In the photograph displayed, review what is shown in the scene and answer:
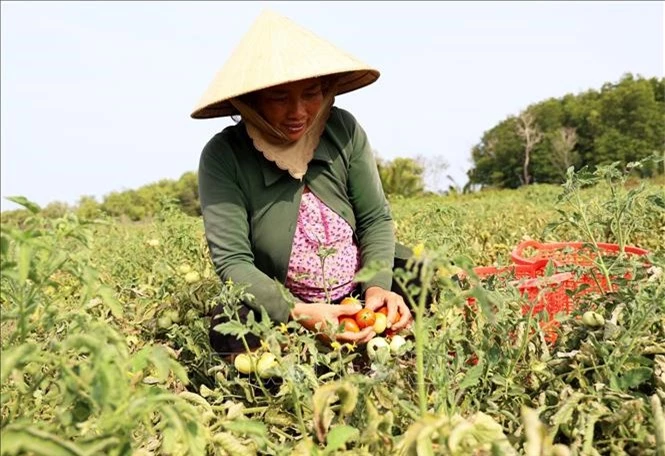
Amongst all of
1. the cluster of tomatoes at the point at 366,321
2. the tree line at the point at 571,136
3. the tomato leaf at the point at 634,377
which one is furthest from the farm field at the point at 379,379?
the tree line at the point at 571,136

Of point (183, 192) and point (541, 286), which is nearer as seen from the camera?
point (541, 286)

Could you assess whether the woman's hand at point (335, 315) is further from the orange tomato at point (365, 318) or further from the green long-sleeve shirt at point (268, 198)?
the green long-sleeve shirt at point (268, 198)

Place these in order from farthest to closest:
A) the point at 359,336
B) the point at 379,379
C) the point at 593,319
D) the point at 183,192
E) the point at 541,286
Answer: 1. the point at 183,192
2. the point at 541,286
3. the point at 359,336
4. the point at 593,319
5. the point at 379,379

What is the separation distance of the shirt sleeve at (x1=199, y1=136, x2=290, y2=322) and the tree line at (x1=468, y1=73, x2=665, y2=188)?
3834cm

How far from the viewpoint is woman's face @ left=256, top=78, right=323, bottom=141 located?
6.46 feet

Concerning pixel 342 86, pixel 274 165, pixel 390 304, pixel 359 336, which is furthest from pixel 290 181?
pixel 359 336

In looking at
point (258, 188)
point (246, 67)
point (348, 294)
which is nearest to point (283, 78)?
point (246, 67)

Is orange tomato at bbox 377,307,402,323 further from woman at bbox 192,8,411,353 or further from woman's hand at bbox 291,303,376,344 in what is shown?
woman's hand at bbox 291,303,376,344

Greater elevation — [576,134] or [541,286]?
[576,134]

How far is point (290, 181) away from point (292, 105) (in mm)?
300

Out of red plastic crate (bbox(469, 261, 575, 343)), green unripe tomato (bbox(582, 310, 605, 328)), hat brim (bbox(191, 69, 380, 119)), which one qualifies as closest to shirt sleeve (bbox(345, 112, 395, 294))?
hat brim (bbox(191, 69, 380, 119))

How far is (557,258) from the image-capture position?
2621 millimetres

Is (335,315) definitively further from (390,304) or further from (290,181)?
(290,181)

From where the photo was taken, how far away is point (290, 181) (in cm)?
219
